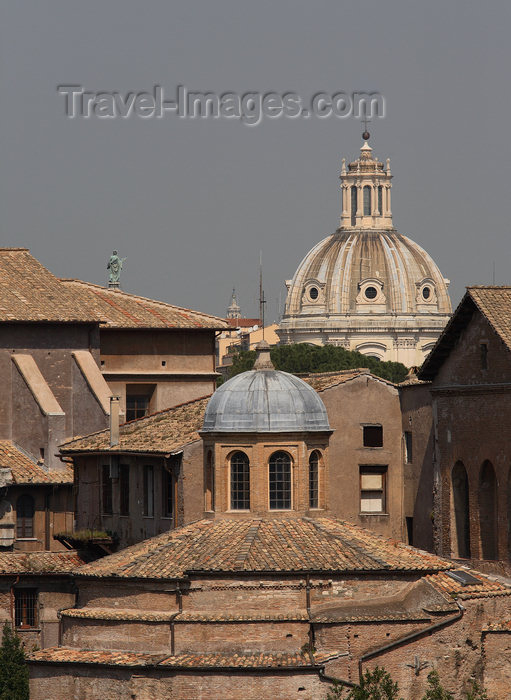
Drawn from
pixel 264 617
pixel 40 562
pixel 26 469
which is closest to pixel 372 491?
pixel 40 562

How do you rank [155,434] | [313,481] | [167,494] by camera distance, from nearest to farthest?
1. [313,481]
2. [167,494]
3. [155,434]

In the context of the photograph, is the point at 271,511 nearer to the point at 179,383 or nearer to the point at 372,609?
the point at 372,609

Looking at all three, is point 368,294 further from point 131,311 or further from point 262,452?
point 262,452

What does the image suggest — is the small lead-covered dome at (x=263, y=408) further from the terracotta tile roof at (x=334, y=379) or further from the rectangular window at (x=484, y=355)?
the terracotta tile roof at (x=334, y=379)

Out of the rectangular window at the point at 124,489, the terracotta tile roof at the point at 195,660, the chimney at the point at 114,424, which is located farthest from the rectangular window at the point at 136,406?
the terracotta tile roof at the point at 195,660

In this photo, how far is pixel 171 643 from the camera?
123 ft

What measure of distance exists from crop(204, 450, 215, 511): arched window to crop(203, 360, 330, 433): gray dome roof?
0.61 meters

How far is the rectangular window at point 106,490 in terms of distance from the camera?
50.9 m

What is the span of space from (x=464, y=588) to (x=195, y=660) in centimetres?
531

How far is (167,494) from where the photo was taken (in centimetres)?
4800

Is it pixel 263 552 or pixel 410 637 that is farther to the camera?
pixel 263 552

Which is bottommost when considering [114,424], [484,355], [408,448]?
[408,448]

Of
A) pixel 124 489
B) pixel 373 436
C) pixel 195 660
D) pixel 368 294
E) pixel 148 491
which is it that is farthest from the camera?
pixel 368 294

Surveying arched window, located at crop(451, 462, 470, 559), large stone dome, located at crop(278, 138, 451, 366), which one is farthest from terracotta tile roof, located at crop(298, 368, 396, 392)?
large stone dome, located at crop(278, 138, 451, 366)
